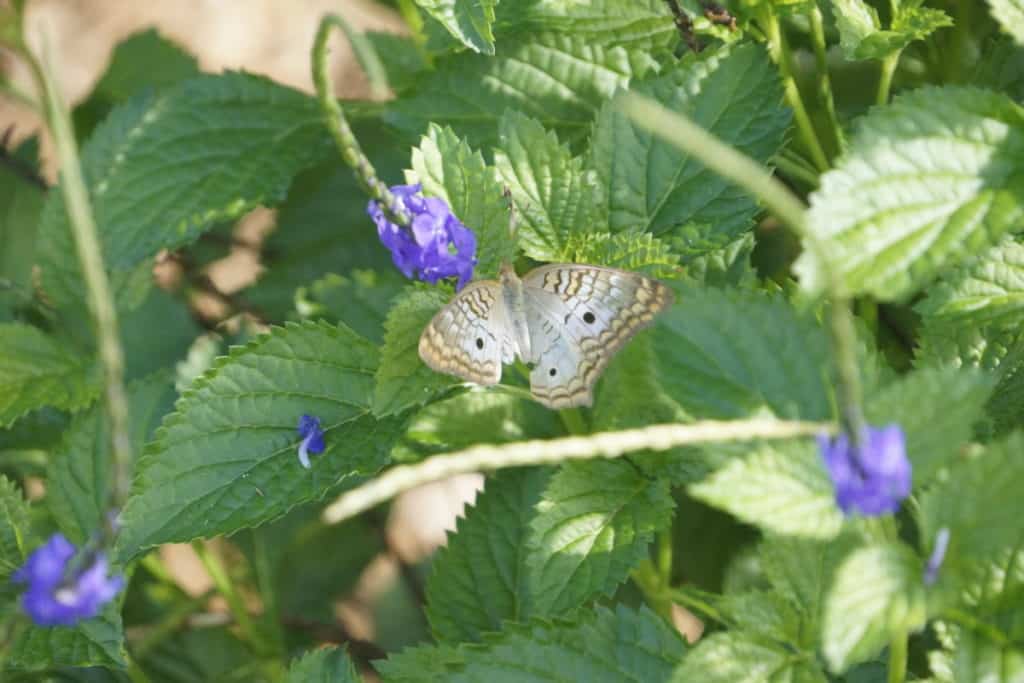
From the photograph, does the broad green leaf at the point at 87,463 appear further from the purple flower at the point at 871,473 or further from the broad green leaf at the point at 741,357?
the purple flower at the point at 871,473

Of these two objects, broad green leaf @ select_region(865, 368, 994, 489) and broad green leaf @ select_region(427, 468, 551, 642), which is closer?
broad green leaf @ select_region(865, 368, 994, 489)

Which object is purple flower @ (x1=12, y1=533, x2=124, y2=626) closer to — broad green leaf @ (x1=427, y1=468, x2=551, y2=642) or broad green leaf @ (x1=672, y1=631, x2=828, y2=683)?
broad green leaf @ (x1=672, y1=631, x2=828, y2=683)

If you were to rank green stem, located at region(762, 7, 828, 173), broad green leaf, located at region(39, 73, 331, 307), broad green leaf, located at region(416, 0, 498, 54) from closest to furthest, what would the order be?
1. broad green leaf, located at region(416, 0, 498, 54)
2. green stem, located at region(762, 7, 828, 173)
3. broad green leaf, located at region(39, 73, 331, 307)

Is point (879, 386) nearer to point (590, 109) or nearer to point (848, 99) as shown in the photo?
point (590, 109)

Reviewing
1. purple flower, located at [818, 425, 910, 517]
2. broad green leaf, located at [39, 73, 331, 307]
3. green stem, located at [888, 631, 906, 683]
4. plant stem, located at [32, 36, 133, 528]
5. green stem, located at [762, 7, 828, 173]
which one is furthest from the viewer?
broad green leaf, located at [39, 73, 331, 307]

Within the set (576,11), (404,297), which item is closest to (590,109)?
(576,11)

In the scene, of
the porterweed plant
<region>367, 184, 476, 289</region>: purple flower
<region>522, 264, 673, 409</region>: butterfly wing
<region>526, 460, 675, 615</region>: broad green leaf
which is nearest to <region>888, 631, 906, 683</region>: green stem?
the porterweed plant

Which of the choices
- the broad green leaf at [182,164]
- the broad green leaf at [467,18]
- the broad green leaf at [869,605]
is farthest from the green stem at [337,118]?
the broad green leaf at [182,164]
